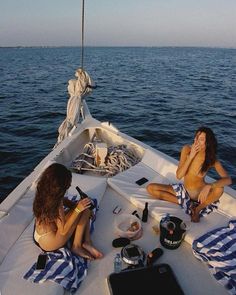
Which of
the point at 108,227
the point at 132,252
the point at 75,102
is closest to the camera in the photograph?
the point at 132,252

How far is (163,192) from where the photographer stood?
13.2 ft

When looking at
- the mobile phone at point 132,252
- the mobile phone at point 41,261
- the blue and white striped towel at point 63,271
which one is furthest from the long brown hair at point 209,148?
the mobile phone at point 41,261

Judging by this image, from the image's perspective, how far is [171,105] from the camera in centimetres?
1476

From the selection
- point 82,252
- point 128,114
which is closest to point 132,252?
point 82,252

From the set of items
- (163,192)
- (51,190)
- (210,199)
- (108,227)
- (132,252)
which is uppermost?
(51,190)

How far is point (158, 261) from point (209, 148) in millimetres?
1574

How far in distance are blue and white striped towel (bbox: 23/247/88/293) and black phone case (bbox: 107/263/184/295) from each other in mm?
306

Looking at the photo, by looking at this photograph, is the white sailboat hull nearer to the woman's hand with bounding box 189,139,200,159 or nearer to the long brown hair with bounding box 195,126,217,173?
the long brown hair with bounding box 195,126,217,173

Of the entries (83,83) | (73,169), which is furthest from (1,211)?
(83,83)

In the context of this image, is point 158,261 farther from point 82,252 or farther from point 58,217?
point 58,217

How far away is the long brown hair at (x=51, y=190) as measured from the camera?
2.66 meters

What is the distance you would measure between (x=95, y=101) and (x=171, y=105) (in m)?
4.09

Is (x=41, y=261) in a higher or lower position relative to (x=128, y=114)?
higher

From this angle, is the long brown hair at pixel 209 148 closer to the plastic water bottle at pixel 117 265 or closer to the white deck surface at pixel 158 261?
the white deck surface at pixel 158 261
